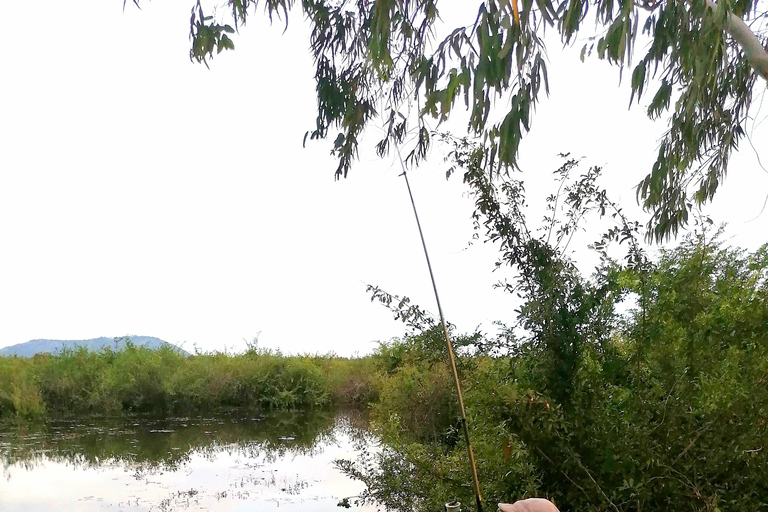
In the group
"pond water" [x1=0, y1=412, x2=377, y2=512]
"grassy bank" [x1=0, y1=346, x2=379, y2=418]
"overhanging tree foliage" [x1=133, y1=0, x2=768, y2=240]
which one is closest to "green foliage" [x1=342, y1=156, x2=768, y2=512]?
"overhanging tree foliage" [x1=133, y1=0, x2=768, y2=240]

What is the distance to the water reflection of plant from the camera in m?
8.08

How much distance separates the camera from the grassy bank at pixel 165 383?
12188mm

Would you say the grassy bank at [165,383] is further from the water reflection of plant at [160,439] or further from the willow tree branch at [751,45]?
the willow tree branch at [751,45]

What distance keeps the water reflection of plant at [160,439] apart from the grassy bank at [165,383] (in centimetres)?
72

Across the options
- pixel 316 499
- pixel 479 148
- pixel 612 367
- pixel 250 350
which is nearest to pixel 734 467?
pixel 612 367

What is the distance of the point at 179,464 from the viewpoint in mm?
7695

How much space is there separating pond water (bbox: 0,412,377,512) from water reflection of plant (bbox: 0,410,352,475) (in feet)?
0.05

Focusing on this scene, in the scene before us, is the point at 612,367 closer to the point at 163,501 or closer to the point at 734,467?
the point at 734,467

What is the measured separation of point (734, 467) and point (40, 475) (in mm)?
7312

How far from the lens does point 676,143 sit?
5.17 metres

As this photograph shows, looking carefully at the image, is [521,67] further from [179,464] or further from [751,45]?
[179,464]

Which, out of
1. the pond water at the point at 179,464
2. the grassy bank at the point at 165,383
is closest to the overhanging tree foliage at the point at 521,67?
the pond water at the point at 179,464

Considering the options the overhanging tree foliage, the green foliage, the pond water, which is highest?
the overhanging tree foliage

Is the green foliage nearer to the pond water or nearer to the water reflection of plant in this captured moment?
the pond water
